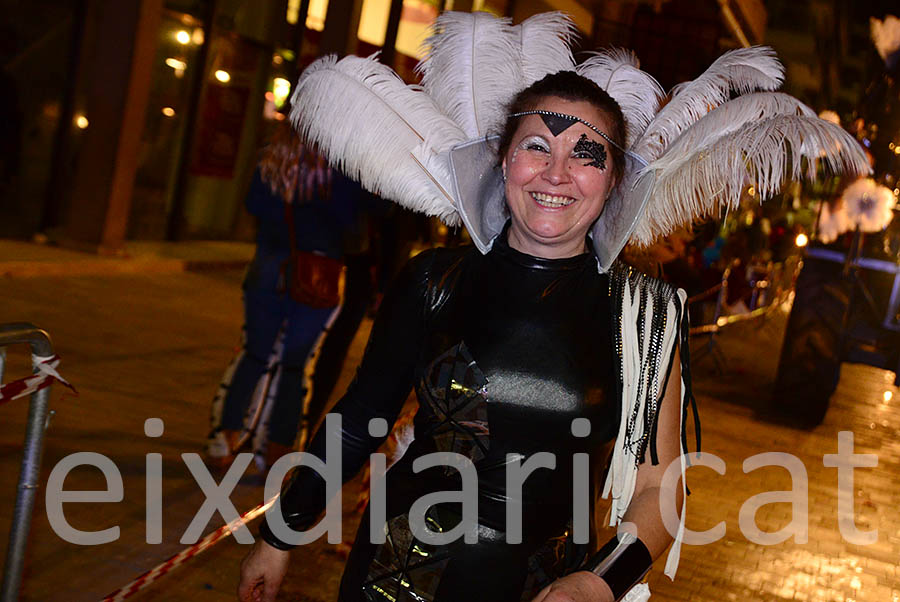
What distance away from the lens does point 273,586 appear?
2398 mm

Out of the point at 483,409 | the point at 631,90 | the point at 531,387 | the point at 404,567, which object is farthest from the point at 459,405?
the point at 631,90

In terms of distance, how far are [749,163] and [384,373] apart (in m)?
0.97

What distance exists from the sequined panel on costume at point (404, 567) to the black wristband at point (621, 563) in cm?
33

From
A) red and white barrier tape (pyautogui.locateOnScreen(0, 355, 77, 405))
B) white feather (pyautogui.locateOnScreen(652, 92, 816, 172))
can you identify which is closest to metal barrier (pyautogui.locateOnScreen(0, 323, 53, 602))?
red and white barrier tape (pyautogui.locateOnScreen(0, 355, 77, 405))

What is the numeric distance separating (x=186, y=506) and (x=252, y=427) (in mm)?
887

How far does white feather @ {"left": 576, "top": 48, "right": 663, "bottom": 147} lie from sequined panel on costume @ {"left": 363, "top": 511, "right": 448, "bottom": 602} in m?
1.15

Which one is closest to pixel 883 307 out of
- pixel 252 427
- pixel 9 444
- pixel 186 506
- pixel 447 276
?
pixel 252 427

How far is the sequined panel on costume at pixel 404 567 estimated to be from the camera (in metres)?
2.28

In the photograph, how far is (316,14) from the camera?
1775cm

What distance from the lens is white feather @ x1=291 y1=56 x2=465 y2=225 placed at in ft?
8.89

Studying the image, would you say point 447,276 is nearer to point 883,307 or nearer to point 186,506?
point 186,506

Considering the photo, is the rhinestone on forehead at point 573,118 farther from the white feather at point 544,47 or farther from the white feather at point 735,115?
the white feather at point 544,47

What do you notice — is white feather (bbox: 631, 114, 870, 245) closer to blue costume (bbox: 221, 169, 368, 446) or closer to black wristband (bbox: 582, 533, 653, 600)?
black wristband (bbox: 582, 533, 653, 600)

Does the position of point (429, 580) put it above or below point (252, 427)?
above
